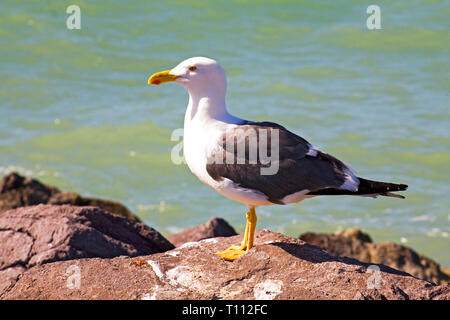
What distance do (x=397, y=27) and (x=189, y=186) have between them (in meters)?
7.63

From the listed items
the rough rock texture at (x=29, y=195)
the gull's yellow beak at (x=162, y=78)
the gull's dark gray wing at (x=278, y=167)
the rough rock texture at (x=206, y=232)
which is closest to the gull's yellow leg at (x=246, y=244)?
the gull's dark gray wing at (x=278, y=167)

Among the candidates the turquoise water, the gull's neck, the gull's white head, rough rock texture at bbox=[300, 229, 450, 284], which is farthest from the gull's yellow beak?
the turquoise water

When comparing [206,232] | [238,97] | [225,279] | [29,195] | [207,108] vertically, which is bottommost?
[206,232]

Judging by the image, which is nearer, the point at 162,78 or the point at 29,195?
the point at 162,78

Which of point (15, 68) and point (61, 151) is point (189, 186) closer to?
point (61, 151)

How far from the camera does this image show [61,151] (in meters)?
15.4

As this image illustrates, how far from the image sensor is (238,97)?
16578 millimetres

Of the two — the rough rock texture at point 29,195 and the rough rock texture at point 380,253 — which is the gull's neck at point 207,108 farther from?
the rough rock texture at point 29,195

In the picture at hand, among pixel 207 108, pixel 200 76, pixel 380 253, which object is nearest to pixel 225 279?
pixel 207 108

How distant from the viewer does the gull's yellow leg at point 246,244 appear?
22.2 ft

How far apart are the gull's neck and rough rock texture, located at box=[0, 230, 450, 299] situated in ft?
3.58

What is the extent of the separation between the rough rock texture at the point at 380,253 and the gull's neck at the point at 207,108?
343 cm

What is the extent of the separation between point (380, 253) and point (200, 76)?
4088 mm

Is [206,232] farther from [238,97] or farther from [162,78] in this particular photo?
[238,97]
